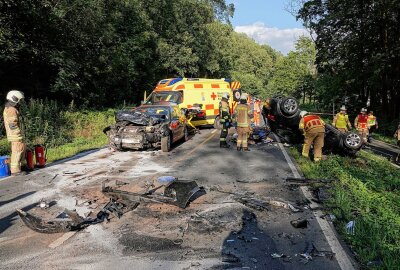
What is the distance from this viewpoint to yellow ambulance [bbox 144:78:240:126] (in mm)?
16750

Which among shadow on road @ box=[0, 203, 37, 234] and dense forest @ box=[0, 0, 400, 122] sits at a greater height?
dense forest @ box=[0, 0, 400, 122]

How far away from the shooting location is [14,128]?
8.36 m

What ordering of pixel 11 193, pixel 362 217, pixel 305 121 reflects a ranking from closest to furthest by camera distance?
pixel 362 217 → pixel 11 193 → pixel 305 121

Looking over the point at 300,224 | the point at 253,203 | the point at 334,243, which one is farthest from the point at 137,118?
the point at 334,243

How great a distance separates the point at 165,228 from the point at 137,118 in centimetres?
698

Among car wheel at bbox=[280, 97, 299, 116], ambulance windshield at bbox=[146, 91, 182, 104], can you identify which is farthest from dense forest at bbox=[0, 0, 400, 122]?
car wheel at bbox=[280, 97, 299, 116]

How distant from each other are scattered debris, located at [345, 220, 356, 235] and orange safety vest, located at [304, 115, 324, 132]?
541 centimetres

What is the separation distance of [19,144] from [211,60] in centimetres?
3285

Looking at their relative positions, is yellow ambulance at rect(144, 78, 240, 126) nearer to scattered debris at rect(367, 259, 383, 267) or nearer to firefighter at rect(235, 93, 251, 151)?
firefighter at rect(235, 93, 251, 151)

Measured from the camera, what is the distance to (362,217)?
5.56 m

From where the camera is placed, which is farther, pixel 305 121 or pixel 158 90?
pixel 158 90

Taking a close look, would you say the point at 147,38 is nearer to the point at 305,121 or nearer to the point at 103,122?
the point at 103,122

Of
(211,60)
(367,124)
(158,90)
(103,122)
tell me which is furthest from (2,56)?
(211,60)

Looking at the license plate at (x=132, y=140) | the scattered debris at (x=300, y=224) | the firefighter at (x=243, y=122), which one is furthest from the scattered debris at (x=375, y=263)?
the license plate at (x=132, y=140)
